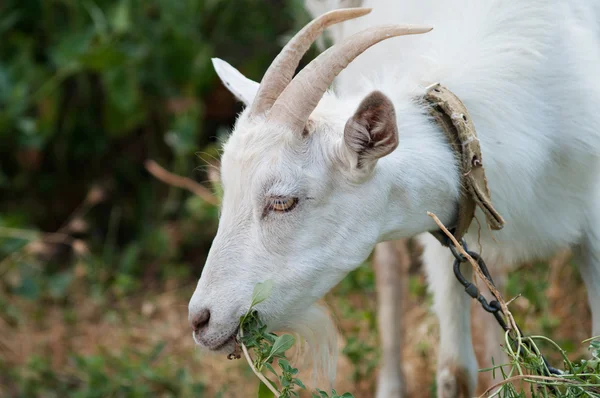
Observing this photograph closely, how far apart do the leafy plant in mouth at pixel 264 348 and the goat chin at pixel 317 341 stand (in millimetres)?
187

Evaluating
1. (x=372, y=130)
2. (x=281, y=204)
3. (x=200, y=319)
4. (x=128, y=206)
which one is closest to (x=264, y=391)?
(x=200, y=319)

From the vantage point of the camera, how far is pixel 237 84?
9.21ft

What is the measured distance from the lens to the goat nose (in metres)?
2.41

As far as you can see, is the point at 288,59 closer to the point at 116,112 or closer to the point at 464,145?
the point at 464,145

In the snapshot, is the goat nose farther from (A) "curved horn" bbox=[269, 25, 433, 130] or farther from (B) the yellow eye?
(A) "curved horn" bbox=[269, 25, 433, 130]

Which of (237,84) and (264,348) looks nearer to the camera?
(264,348)

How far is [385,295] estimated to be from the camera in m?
4.12

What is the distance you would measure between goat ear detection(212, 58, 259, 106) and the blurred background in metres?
1.50

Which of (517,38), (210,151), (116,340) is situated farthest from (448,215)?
(210,151)

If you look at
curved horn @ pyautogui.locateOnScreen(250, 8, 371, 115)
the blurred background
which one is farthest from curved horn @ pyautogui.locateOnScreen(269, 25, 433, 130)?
the blurred background

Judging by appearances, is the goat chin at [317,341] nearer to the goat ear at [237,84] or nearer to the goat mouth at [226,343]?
the goat mouth at [226,343]

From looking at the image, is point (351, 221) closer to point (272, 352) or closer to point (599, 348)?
point (272, 352)

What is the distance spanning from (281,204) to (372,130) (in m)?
0.33

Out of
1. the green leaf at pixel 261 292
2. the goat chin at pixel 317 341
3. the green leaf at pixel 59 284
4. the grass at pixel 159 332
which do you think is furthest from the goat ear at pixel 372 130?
the green leaf at pixel 59 284
